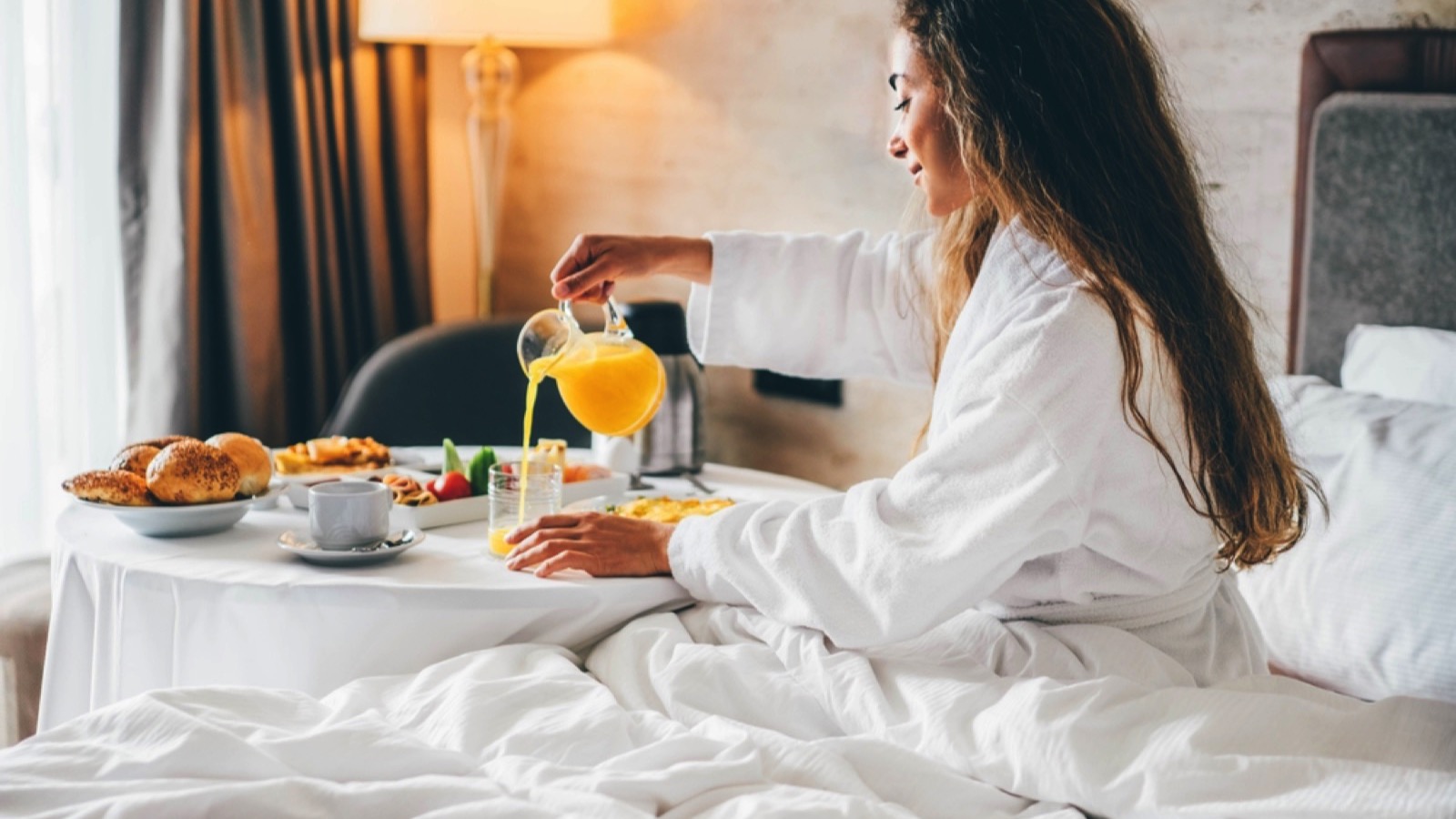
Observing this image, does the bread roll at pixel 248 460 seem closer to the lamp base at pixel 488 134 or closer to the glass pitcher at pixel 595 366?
the glass pitcher at pixel 595 366

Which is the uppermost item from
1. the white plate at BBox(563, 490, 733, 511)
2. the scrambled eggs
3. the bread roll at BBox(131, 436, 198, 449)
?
the bread roll at BBox(131, 436, 198, 449)

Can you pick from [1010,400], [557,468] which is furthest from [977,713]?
[557,468]

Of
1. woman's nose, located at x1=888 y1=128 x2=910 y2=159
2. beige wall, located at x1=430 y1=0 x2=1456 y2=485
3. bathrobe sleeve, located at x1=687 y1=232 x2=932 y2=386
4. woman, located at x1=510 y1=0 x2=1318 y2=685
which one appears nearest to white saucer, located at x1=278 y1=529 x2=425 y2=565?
woman, located at x1=510 y1=0 x2=1318 y2=685

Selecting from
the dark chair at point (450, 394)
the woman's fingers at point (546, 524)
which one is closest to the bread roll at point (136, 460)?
the woman's fingers at point (546, 524)

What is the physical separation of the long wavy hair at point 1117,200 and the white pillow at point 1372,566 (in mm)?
197

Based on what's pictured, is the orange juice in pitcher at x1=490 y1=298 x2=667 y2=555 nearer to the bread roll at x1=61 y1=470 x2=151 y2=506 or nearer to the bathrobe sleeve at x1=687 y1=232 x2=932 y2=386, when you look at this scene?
the bathrobe sleeve at x1=687 y1=232 x2=932 y2=386

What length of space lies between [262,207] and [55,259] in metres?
0.42

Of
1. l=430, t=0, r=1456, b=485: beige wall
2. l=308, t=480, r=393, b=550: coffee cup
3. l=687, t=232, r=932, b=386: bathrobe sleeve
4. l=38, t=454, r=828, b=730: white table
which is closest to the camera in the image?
l=38, t=454, r=828, b=730: white table

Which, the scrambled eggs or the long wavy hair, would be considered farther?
the scrambled eggs

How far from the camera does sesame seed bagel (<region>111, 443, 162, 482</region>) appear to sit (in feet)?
5.49

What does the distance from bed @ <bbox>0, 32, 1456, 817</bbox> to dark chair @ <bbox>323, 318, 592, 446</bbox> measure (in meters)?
1.28

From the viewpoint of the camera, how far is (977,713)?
4.10ft

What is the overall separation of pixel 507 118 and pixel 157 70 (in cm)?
76

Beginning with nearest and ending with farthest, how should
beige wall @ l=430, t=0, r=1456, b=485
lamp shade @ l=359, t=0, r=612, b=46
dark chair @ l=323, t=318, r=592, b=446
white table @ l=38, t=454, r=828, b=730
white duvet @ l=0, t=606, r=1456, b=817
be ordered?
1. white duvet @ l=0, t=606, r=1456, b=817
2. white table @ l=38, t=454, r=828, b=730
3. beige wall @ l=430, t=0, r=1456, b=485
4. dark chair @ l=323, t=318, r=592, b=446
5. lamp shade @ l=359, t=0, r=612, b=46
